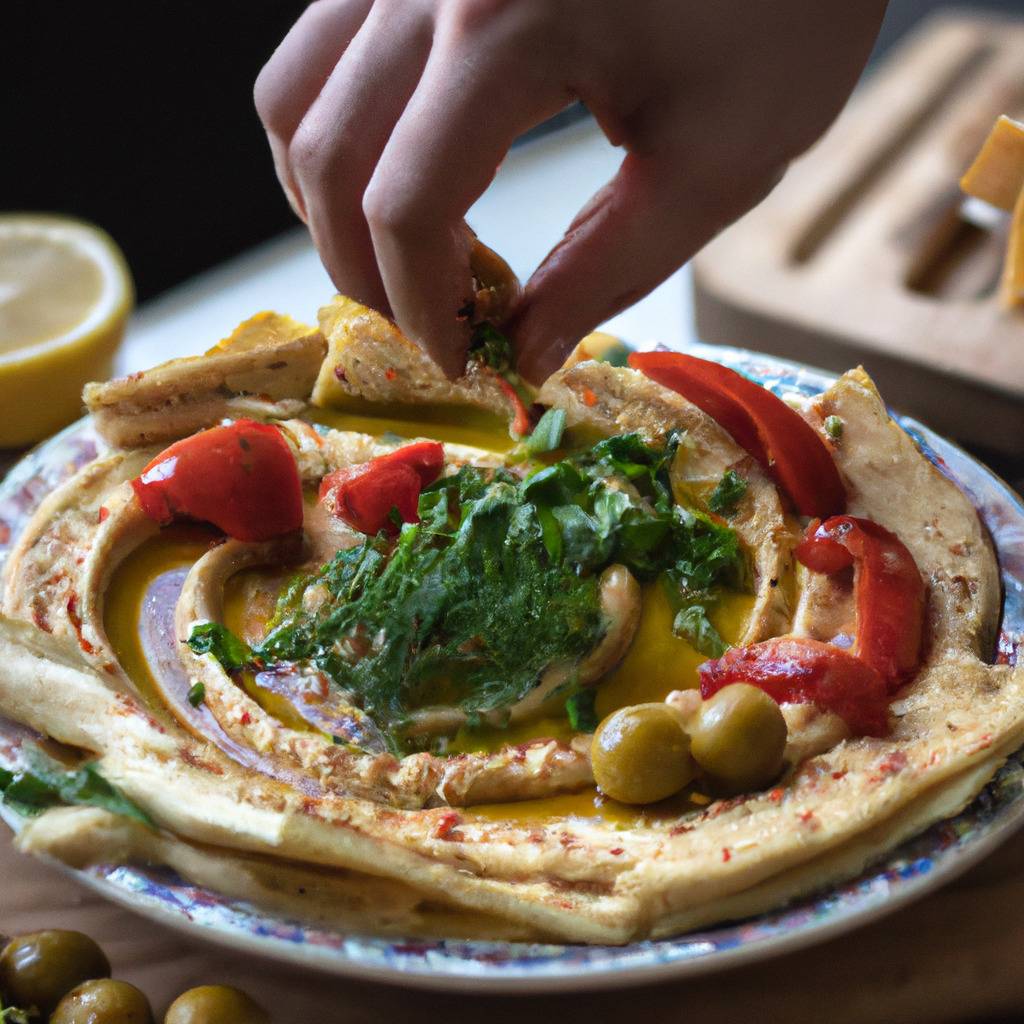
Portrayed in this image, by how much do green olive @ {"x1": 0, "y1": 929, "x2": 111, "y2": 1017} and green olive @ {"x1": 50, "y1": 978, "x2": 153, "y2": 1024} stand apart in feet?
0.18

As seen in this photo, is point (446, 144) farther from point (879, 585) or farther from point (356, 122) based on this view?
point (879, 585)

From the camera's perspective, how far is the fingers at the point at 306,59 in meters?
2.73

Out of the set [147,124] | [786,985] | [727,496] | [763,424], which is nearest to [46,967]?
[786,985]

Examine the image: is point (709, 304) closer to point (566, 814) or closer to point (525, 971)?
point (566, 814)

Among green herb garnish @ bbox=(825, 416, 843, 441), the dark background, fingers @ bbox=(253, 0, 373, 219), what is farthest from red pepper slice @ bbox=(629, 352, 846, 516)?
the dark background

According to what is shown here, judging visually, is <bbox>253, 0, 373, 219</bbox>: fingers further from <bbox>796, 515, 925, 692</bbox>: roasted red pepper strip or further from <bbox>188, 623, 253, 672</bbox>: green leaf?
<bbox>796, 515, 925, 692</bbox>: roasted red pepper strip

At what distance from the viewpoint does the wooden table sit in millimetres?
2455

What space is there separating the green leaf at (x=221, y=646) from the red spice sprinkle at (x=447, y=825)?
0.67 m

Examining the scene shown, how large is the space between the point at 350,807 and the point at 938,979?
117 centimetres

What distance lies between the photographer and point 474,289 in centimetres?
282

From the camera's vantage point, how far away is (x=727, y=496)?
3.22 meters

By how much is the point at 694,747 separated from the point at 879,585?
2.15 feet

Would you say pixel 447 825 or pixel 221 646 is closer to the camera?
pixel 447 825

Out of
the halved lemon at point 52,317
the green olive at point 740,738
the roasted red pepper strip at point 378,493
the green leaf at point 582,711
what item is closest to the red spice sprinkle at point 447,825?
the green leaf at point 582,711
